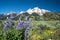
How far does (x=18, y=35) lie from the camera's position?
11.5ft

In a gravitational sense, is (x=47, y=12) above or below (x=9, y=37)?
above

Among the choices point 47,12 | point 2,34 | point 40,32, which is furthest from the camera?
point 47,12

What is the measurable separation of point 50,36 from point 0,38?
2.24 m

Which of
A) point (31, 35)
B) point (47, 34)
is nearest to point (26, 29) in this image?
point (31, 35)

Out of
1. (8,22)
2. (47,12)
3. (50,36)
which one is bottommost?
(50,36)

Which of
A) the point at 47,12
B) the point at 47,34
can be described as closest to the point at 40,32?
the point at 47,34

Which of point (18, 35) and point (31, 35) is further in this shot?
point (31, 35)

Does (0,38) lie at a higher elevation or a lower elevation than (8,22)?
lower

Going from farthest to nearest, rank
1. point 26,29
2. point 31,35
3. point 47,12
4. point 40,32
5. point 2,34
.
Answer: point 47,12 < point 40,32 < point 31,35 < point 2,34 < point 26,29

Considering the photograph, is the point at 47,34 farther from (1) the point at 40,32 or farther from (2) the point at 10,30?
(2) the point at 10,30

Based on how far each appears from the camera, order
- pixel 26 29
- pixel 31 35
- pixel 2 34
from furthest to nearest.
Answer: pixel 31 35, pixel 2 34, pixel 26 29

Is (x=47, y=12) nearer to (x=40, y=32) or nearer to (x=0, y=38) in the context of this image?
(x=40, y=32)

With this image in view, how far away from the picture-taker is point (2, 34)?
3475 millimetres

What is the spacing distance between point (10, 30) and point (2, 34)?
0.57 feet
